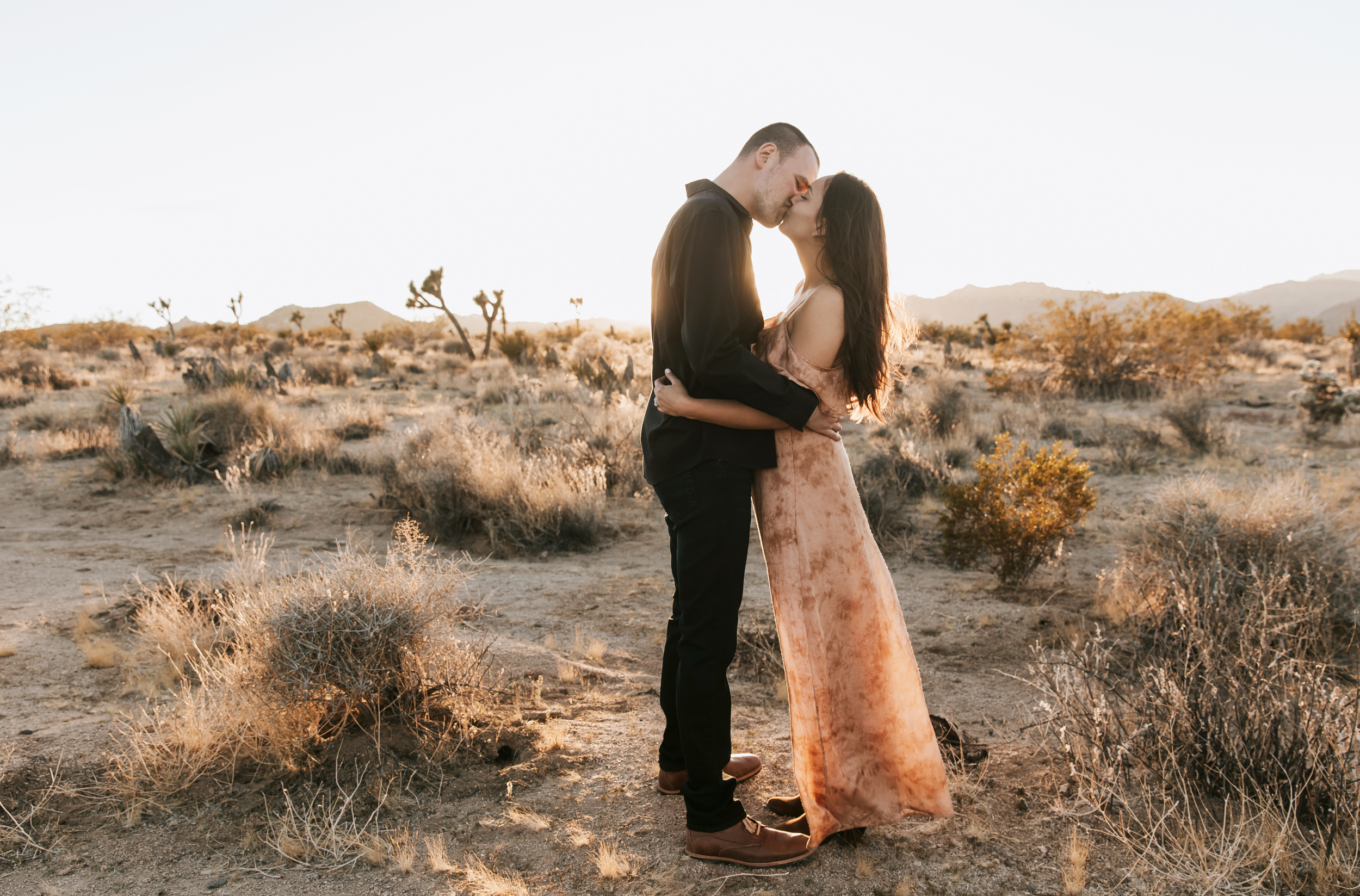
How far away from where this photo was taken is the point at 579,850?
247 centimetres

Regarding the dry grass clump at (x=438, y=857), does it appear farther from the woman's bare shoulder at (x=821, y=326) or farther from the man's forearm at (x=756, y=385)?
the woman's bare shoulder at (x=821, y=326)

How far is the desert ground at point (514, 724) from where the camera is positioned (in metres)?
2.35

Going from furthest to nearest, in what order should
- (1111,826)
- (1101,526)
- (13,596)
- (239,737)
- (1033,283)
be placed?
1. (1033,283)
2. (1101,526)
3. (13,596)
4. (239,737)
5. (1111,826)

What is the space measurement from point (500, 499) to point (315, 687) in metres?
4.08

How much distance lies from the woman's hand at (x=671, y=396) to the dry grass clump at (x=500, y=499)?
4.88 m

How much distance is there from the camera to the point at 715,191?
6.96 feet

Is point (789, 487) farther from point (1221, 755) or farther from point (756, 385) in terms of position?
point (1221, 755)

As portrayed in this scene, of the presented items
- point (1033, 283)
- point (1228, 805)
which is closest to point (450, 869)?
point (1228, 805)

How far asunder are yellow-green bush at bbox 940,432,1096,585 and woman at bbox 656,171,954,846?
3.43m

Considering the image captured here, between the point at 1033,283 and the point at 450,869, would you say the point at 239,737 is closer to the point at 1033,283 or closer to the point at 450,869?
the point at 450,869

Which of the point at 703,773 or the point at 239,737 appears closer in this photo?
the point at 703,773

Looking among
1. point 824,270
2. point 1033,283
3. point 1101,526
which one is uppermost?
point 1033,283

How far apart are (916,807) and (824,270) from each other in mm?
1678

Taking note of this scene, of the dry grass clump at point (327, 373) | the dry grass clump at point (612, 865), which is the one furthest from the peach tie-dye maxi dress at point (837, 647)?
the dry grass clump at point (327, 373)
